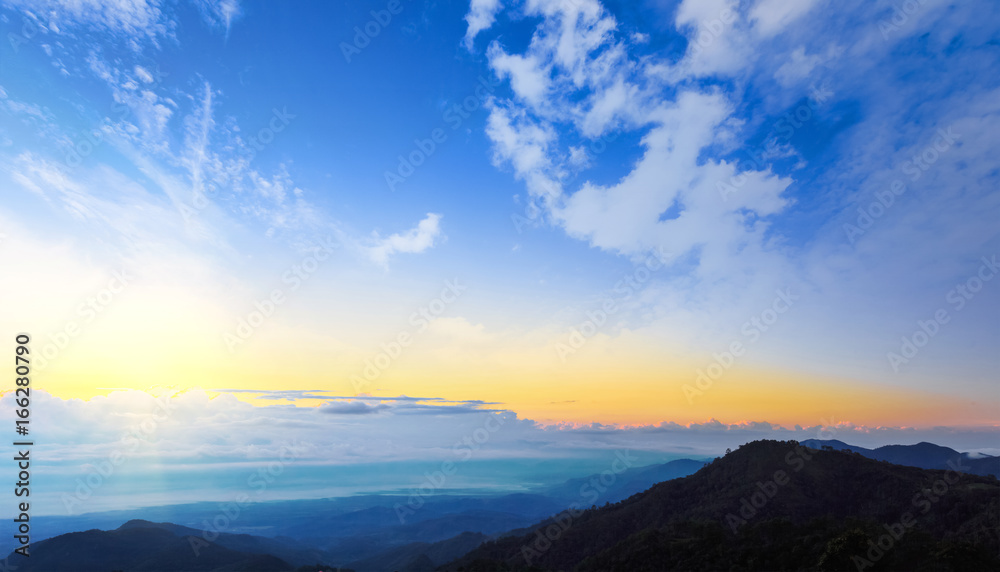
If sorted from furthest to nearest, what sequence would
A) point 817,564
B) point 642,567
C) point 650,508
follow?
point 650,508, point 642,567, point 817,564

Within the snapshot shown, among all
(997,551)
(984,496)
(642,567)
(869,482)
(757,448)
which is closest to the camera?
(997,551)

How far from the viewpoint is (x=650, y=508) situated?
4756 inches

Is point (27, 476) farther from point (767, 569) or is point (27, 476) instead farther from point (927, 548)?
point (927, 548)

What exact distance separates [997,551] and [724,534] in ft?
114

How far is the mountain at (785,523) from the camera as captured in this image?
2430 inches

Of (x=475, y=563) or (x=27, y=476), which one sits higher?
(x=27, y=476)

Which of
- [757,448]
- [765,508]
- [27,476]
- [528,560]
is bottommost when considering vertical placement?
[528,560]

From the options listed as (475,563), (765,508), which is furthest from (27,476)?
(765,508)

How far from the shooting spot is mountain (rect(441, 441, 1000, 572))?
61.7m

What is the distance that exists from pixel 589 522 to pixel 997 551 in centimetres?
7568

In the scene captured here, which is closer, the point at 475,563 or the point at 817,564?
the point at 817,564

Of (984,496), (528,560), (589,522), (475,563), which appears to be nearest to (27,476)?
(475,563)

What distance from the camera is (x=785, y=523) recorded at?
250ft

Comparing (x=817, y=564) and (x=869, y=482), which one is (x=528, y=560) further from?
(x=869, y=482)
